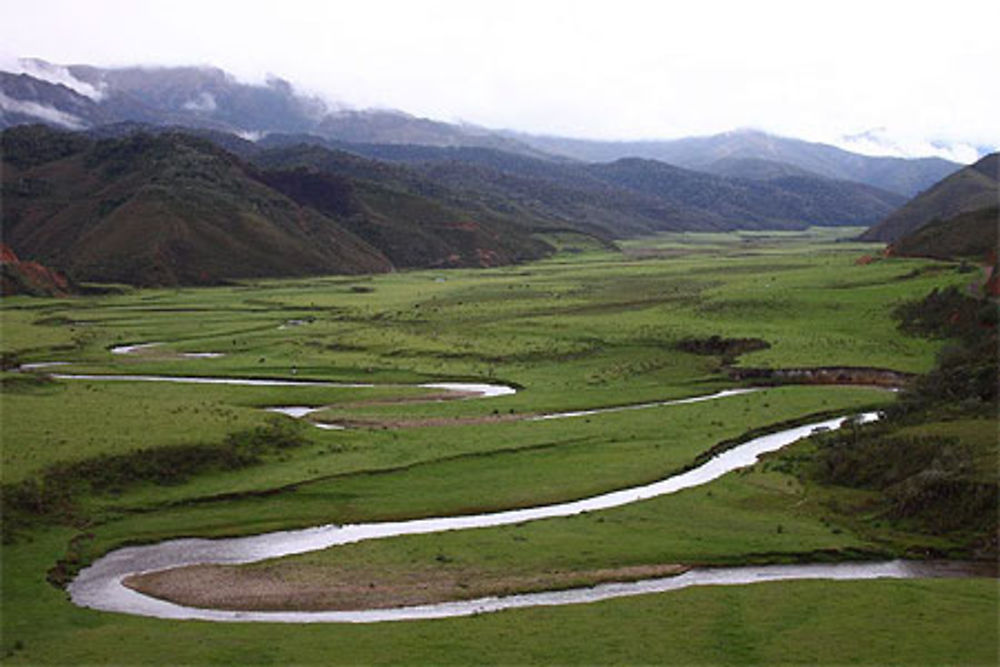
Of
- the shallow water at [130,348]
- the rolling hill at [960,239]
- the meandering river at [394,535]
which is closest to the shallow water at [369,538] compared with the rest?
the meandering river at [394,535]

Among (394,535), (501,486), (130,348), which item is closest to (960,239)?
(130,348)

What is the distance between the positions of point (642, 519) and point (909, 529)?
486 inches

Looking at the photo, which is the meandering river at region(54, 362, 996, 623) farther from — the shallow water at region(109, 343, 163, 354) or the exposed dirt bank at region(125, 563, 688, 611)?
the shallow water at region(109, 343, 163, 354)

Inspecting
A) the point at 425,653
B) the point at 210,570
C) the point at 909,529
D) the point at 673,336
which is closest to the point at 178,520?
the point at 210,570

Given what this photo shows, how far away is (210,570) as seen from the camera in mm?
42438

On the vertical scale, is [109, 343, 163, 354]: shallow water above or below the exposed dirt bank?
above

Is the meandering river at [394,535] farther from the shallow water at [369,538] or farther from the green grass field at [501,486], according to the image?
the green grass field at [501,486]

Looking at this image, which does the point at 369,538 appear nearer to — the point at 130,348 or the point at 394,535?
the point at 394,535

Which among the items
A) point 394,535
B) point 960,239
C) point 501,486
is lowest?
point 394,535

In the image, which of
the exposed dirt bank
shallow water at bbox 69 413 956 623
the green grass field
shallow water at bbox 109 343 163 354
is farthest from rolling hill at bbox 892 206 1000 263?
the exposed dirt bank

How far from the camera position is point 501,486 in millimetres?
55344

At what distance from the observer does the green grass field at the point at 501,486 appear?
3350cm

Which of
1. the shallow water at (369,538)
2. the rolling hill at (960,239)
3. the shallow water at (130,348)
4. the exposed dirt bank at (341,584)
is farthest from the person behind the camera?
the rolling hill at (960,239)

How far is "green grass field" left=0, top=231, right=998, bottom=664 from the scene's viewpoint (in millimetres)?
33500
